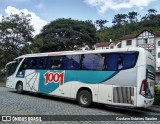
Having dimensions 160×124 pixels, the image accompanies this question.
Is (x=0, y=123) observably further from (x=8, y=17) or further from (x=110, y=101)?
(x=8, y=17)

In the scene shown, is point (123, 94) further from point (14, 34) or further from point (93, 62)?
point (14, 34)

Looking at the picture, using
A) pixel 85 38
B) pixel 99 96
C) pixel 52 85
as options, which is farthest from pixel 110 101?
pixel 85 38

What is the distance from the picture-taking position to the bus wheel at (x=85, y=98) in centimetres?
1498

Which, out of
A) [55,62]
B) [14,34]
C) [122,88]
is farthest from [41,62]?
[14,34]

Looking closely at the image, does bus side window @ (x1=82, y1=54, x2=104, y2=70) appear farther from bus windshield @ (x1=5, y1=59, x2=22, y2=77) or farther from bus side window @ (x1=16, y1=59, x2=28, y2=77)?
bus windshield @ (x1=5, y1=59, x2=22, y2=77)

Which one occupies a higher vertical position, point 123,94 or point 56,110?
point 123,94

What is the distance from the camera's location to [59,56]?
1738 centimetres

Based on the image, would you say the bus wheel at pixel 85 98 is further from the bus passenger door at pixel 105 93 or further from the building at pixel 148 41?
the building at pixel 148 41

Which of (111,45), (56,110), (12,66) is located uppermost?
(111,45)

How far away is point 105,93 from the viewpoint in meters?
14.2

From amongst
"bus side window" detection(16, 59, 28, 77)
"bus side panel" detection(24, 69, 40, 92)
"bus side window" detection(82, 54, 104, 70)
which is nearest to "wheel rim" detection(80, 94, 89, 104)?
"bus side window" detection(82, 54, 104, 70)

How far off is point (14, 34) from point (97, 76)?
2474cm

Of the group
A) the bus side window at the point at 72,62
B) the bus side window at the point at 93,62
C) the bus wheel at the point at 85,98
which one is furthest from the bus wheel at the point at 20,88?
the bus side window at the point at 93,62

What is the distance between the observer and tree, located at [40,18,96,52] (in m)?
53.1
